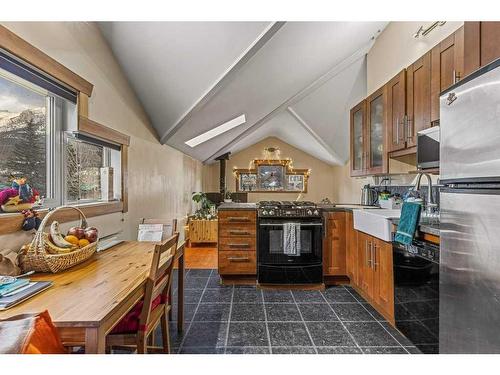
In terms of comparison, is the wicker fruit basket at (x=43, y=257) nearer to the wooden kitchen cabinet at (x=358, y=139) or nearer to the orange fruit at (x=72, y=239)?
the orange fruit at (x=72, y=239)

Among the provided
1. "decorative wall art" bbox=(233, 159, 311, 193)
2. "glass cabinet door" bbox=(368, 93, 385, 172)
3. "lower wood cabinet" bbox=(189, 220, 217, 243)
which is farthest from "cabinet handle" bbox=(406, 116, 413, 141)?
"decorative wall art" bbox=(233, 159, 311, 193)

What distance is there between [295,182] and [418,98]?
5833 millimetres

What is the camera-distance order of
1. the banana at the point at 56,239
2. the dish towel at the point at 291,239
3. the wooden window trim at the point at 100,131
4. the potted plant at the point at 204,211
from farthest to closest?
the potted plant at the point at 204,211
the dish towel at the point at 291,239
the wooden window trim at the point at 100,131
the banana at the point at 56,239

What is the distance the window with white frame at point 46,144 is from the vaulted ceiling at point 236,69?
70 centimetres

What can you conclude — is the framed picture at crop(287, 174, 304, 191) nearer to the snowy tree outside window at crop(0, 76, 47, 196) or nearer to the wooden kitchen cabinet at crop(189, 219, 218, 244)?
the wooden kitchen cabinet at crop(189, 219, 218, 244)

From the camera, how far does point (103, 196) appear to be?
2289 millimetres

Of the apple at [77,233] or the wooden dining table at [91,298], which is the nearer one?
the wooden dining table at [91,298]

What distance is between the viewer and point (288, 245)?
293 cm

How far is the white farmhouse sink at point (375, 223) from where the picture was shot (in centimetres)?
207

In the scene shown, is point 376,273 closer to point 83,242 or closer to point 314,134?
point 83,242

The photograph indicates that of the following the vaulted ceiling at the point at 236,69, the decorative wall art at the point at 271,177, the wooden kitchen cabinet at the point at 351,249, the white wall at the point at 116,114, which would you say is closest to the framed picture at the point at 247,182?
the decorative wall art at the point at 271,177

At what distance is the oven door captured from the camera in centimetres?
295

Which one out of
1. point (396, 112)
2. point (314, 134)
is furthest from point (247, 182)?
point (396, 112)

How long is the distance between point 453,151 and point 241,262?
7.90 feet
